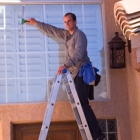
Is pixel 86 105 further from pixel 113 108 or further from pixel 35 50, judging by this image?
pixel 35 50

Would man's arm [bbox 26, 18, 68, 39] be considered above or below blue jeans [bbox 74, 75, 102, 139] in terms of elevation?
above

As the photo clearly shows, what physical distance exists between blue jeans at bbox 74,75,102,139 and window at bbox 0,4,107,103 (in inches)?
23.8

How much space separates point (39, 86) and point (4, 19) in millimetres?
1038

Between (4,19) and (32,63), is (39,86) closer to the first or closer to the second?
(32,63)

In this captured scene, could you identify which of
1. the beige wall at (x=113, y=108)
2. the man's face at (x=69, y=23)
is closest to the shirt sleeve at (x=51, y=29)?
the man's face at (x=69, y=23)

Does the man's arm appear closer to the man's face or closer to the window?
the window

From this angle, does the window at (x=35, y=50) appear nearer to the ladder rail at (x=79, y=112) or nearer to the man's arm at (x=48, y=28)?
the man's arm at (x=48, y=28)

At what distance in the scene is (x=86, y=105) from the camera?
496 centimetres

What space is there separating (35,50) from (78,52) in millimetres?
907

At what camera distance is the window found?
221 inches

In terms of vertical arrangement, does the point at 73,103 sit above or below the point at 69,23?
below

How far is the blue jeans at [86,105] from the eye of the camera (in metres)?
4.87

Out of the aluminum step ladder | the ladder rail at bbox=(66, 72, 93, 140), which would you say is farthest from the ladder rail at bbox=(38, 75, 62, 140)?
the ladder rail at bbox=(66, 72, 93, 140)

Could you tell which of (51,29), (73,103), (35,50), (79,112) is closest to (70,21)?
(51,29)
